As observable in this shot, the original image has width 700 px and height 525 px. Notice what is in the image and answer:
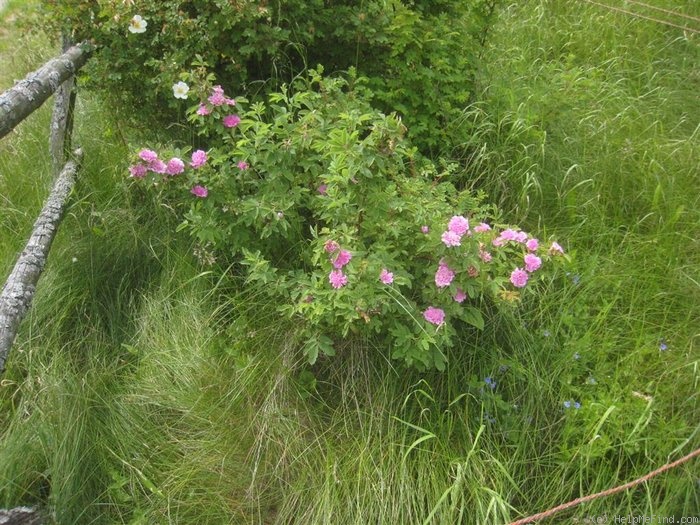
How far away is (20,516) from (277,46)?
189cm

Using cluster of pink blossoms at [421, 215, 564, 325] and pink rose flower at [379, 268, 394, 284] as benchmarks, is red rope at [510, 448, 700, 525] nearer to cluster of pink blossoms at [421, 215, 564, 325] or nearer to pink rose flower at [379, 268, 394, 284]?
cluster of pink blossoms at [421, 215, 564, 325]

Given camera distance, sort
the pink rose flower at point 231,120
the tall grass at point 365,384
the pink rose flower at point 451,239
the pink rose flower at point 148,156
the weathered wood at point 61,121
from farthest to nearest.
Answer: the weathered wood at point 61,121
the pink rose flower at point 231,120
the pink rose flower at point 148,156
the tall grass at point 365,384
the pink rose flower at point 451,239

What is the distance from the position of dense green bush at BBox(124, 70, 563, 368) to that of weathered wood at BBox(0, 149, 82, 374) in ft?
1.61

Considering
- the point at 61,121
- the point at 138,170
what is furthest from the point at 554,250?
the point at 61,121

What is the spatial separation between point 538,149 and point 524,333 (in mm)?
1025

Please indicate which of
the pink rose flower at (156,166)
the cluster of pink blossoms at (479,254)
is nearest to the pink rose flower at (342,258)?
the cluster of pink blossoms at (479,254)

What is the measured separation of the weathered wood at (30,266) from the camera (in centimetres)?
217

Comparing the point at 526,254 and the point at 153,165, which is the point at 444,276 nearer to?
the point at 526,254

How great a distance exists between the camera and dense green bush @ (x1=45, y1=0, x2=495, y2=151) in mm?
2543

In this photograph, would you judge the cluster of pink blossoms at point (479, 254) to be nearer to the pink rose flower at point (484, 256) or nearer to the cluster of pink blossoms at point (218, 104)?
the pink rose flower at point (484, 256)

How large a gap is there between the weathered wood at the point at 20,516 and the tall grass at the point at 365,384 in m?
0.08

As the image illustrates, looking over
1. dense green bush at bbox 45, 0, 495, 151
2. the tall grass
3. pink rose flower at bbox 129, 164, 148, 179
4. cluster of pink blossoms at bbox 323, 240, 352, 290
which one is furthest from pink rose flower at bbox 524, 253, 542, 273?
pink rose flower at bbox 129, 164, 148, 179

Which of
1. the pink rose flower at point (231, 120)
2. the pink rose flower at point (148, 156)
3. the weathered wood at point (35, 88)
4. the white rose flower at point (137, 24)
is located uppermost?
the white rose flower at point (137, 24)

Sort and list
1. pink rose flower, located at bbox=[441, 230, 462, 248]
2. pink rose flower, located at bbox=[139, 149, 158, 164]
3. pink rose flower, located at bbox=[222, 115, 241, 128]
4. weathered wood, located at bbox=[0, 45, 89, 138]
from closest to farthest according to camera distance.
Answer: pink rose flower, located at bbox=[441, 230, 462, 248]
weathered wood, located at bbox=[0, 45, 89, 138]
pink rose flower, located at bbox=[139, 149, 158, 164]
pink rose flower, located at bbox=[222, 115, 241, 128]
